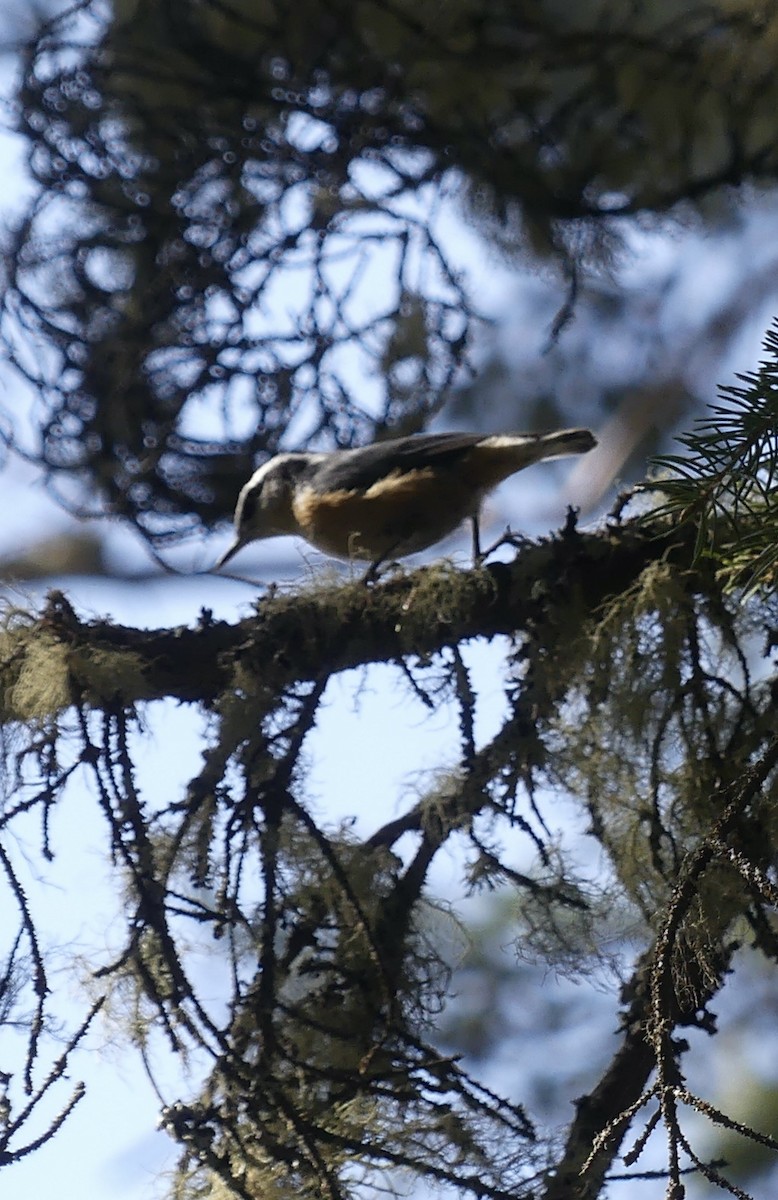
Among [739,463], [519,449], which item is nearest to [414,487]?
[519,449]

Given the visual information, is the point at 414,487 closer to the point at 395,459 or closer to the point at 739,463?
the point at 395,459

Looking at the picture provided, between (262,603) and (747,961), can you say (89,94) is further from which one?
(747,961)

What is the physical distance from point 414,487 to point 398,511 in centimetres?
6

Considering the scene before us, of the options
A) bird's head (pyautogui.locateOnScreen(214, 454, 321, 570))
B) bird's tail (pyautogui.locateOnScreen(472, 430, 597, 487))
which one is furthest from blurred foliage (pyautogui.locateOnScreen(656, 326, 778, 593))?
bird's head (pyautogui.locateOnScreen(214, 454, 321, 570))

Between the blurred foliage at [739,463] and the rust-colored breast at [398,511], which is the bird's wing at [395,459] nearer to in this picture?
the rust-colored breast at [398,511]

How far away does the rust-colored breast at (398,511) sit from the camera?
101 inches

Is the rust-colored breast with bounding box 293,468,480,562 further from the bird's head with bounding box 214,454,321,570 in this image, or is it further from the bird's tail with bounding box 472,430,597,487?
the bird's head with bounding box 214,454,321,570

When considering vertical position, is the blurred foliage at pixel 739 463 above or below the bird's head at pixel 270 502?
below

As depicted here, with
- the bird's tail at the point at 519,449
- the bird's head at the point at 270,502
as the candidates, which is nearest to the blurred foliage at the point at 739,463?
the bird's tail at the point at 519,449

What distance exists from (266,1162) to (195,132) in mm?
2678

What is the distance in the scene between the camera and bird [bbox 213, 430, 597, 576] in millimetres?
2562

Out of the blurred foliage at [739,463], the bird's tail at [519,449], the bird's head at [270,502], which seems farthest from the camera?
the bird's head at [270,502]

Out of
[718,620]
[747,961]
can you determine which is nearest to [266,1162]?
[718,620]

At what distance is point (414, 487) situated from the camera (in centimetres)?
256
